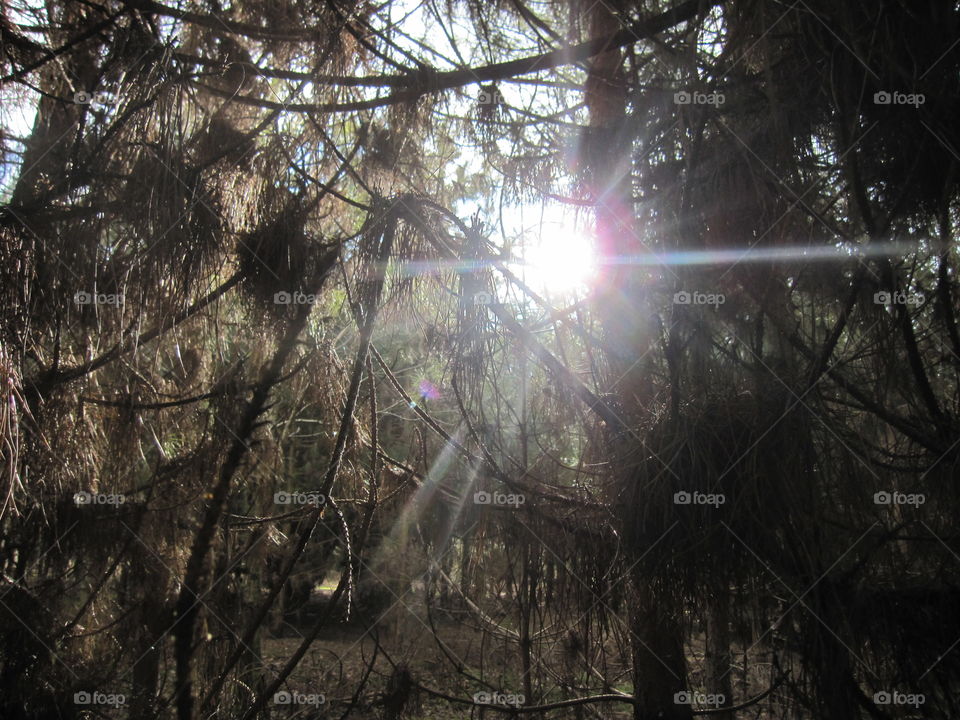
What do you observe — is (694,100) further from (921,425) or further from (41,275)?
(41,275)

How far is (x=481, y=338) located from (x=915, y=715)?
1.06 m

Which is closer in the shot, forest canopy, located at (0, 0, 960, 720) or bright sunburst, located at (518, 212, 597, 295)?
forest canopy, located at (0, 0, 960, 720)

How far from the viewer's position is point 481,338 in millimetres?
1405

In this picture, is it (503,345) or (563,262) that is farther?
(563,262)

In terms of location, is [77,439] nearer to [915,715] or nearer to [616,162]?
[616,162]

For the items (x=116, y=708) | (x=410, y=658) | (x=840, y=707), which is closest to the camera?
(x=840, y=707)

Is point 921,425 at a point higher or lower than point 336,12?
lower

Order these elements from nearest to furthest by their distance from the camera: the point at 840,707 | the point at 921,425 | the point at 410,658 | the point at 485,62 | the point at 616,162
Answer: the point at 840,707
the point at 921,425
the point at 616,162
the point at 485,62
the point at 410,658

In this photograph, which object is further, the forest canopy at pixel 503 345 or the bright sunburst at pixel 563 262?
the bright sunburst at pixel 563 262

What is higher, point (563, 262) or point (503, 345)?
point (563, 262)

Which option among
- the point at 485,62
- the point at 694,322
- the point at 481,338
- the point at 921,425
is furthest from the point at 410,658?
the point at 485,62

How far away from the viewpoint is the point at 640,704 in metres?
1.72

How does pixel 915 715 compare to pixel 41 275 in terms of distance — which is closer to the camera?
pixel 915 715

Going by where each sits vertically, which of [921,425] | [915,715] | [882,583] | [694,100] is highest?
[694,100]
